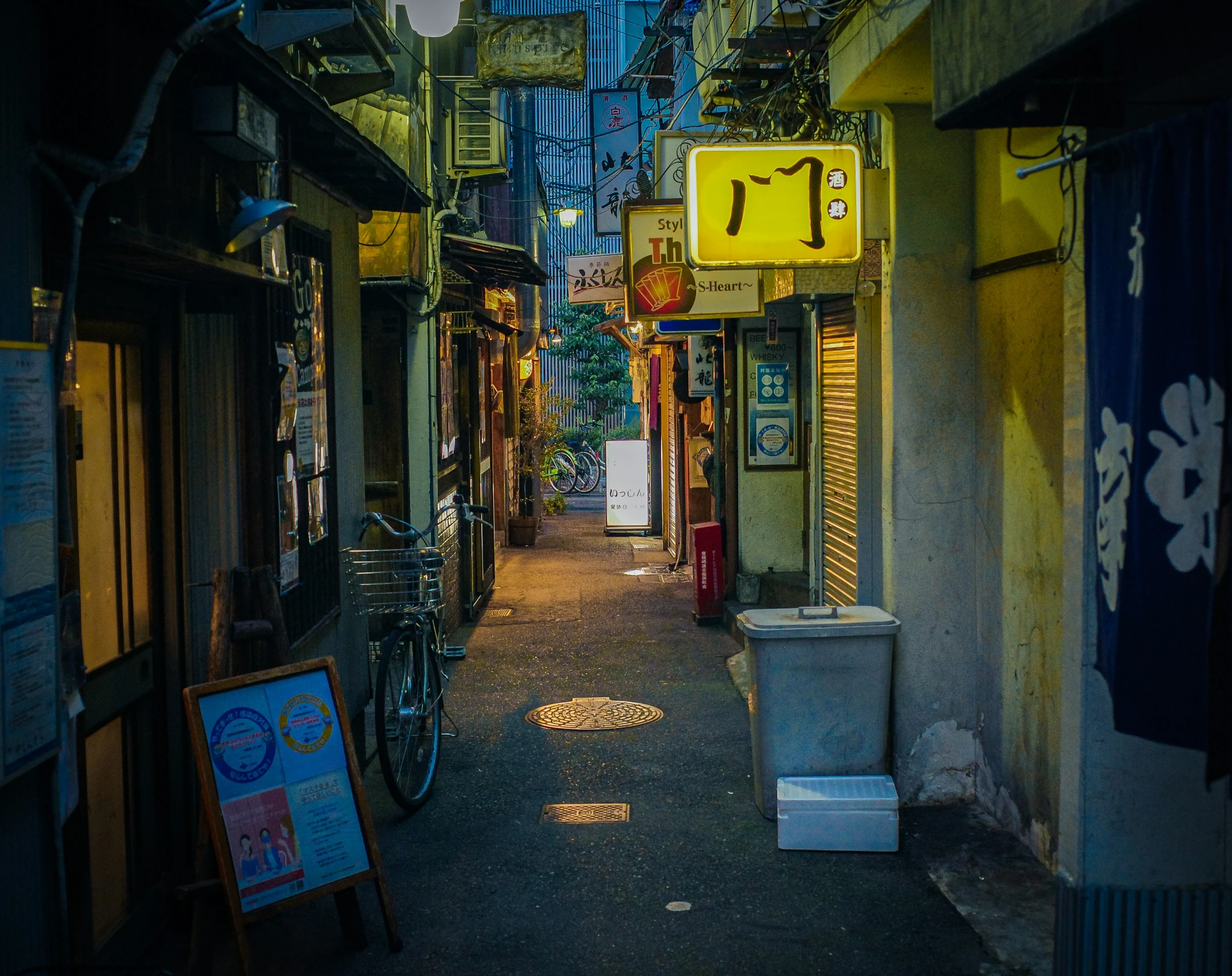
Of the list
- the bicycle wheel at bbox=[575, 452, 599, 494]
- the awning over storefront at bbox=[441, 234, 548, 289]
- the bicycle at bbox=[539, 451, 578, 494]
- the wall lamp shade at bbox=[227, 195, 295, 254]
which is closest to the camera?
the wall lamp shade at bbox=[227, 195, 295, 254]

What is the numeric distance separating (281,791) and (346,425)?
4275 millimetres

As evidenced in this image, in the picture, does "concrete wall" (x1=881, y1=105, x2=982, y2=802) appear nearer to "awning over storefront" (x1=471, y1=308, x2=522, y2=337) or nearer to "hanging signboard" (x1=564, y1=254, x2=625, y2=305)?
"awning over storefront" (x1=471, y1=308, x2=522, y2=337)

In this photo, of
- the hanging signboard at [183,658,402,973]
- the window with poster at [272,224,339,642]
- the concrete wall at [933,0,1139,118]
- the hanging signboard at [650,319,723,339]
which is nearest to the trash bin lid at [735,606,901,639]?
the hanging signboard at [183,658,402,973]

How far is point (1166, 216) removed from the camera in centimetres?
375

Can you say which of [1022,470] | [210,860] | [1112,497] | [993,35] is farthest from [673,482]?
[1112,497]

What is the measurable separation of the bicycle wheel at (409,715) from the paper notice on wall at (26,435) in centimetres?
363

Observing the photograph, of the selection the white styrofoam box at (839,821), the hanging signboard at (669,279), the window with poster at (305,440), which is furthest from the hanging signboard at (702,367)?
the white styrofoam box at (839,821)

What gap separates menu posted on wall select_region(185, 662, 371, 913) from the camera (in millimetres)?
5203

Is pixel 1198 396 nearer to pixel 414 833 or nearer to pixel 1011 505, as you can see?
pixel 1011 505

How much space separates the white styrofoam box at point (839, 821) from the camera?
686 centimetres

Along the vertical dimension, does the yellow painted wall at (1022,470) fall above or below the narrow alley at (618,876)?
above

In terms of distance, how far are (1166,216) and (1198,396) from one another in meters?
0.62

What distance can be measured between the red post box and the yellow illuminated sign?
6.79 meters

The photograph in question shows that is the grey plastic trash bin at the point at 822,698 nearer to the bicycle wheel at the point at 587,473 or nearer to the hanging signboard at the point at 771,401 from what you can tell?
the hanging signboard at the point at 771,401
